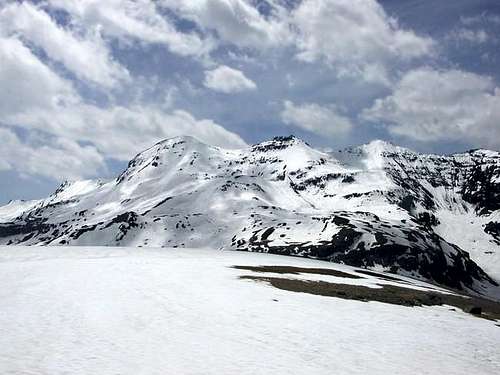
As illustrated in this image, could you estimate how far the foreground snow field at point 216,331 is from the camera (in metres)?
18.4

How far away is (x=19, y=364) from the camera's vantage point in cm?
1648

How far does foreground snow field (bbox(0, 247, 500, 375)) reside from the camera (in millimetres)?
18422

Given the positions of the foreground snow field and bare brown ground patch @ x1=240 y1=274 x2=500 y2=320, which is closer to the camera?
the foreground snow field

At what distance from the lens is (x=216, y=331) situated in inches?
935

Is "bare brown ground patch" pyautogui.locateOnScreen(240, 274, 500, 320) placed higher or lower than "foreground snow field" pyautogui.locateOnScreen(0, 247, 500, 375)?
higher

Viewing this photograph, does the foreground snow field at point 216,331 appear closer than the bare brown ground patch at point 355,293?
Yes

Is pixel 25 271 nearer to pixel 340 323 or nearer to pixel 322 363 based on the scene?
pixel 340 323

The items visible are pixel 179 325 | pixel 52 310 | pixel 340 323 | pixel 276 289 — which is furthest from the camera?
pixel 276 289

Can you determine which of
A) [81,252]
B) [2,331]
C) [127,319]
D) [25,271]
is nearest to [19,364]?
[2,331]

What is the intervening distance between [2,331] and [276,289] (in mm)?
22781

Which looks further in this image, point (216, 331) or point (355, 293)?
point (355, 293)

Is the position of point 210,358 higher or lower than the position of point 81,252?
lower

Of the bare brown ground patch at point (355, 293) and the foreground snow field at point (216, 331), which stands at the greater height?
the bare brown ground patch at point (355, 293)

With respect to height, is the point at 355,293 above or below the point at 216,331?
above
